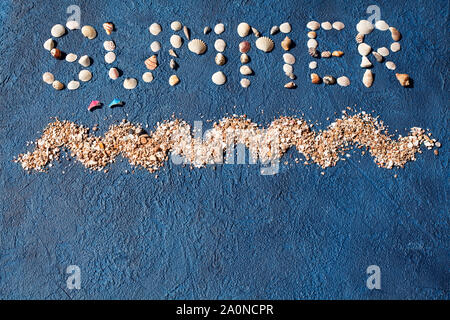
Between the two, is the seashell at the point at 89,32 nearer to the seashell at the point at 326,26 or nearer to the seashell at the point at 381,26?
the seashell at the point at 326,26

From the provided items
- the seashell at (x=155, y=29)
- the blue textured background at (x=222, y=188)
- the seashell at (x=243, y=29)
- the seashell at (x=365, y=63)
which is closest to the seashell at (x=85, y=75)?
the blue textured background at (x=222, y=188)

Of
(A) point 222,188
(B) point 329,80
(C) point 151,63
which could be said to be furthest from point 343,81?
(C) point 151,63

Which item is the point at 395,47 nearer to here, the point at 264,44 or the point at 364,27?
the point at 364,27

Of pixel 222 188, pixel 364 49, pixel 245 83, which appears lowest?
pixel 222 188

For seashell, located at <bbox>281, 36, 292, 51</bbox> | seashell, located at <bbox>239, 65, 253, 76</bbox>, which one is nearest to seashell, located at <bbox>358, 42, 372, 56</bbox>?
seashell, located at <bbox>281, 36, 292, 51</bbox>
